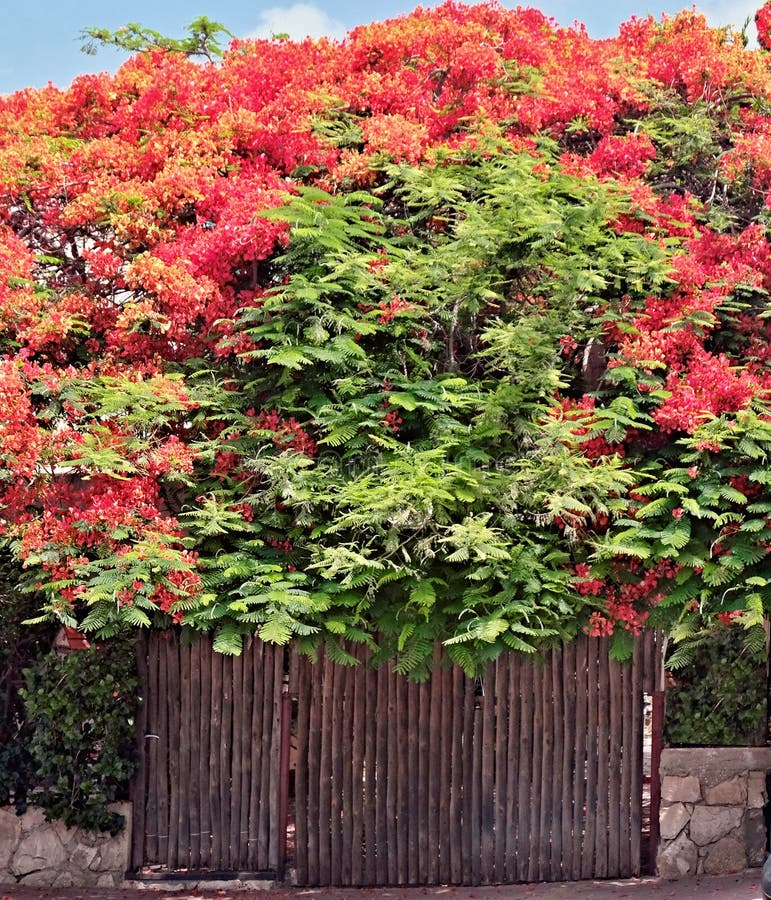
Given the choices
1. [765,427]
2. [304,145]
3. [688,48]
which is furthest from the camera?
[688,48]

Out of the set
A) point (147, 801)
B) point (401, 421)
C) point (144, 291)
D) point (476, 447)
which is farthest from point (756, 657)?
point (144, 291)

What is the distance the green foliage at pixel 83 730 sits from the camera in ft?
32.4

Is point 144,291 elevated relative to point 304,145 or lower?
lower

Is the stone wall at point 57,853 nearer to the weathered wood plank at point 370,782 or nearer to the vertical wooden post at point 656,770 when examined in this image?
the weathered wood plank at point 370,782

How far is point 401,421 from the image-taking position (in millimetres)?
9977

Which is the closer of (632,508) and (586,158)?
(632,508)

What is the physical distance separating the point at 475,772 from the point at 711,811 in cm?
222

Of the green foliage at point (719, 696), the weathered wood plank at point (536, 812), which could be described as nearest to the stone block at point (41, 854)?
the weathered wood plank at point (536, 812)

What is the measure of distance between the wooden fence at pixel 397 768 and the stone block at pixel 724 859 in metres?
0.67

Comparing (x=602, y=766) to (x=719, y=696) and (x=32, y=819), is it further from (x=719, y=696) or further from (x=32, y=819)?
(x=32, y=819)

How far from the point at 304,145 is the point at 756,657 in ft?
24.2

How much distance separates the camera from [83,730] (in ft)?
32.8

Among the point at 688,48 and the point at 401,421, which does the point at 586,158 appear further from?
the point at 401,421

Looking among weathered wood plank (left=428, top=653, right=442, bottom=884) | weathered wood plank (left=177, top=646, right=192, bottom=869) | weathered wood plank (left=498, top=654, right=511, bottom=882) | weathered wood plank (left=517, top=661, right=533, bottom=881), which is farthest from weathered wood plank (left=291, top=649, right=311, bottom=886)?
weathered wood plank (left=517, top=661, right=533, bottom=881)
